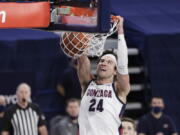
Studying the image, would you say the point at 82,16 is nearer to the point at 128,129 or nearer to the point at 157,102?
the point at 128,129

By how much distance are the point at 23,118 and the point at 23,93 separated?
388 millimetres

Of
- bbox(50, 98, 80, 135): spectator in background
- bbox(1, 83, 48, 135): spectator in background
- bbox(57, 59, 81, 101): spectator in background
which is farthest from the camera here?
bbox(57, 59, 81, 101): spectator in background

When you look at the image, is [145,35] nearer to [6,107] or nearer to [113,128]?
[6,107]

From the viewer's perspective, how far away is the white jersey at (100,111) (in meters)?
8.81

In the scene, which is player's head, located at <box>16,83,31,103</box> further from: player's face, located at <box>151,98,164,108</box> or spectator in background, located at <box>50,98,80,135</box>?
player's face, located at <box>151,98,164,108</box>

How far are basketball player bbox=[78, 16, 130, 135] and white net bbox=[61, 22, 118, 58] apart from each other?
262mm

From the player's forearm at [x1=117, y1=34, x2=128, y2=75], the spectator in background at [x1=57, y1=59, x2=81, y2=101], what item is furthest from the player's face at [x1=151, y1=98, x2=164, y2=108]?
the player's forearm at [x1=117, y1=34, x2=128, y2=75]

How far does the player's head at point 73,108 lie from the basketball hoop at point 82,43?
4260mm

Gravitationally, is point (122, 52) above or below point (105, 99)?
above

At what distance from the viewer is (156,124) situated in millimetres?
13266

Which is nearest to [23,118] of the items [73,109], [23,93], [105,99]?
[23,93]

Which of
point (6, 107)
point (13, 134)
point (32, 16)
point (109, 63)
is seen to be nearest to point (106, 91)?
point (109, 63)

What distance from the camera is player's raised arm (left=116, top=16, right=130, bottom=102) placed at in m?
8.55

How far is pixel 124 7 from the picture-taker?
14953 millimetres
